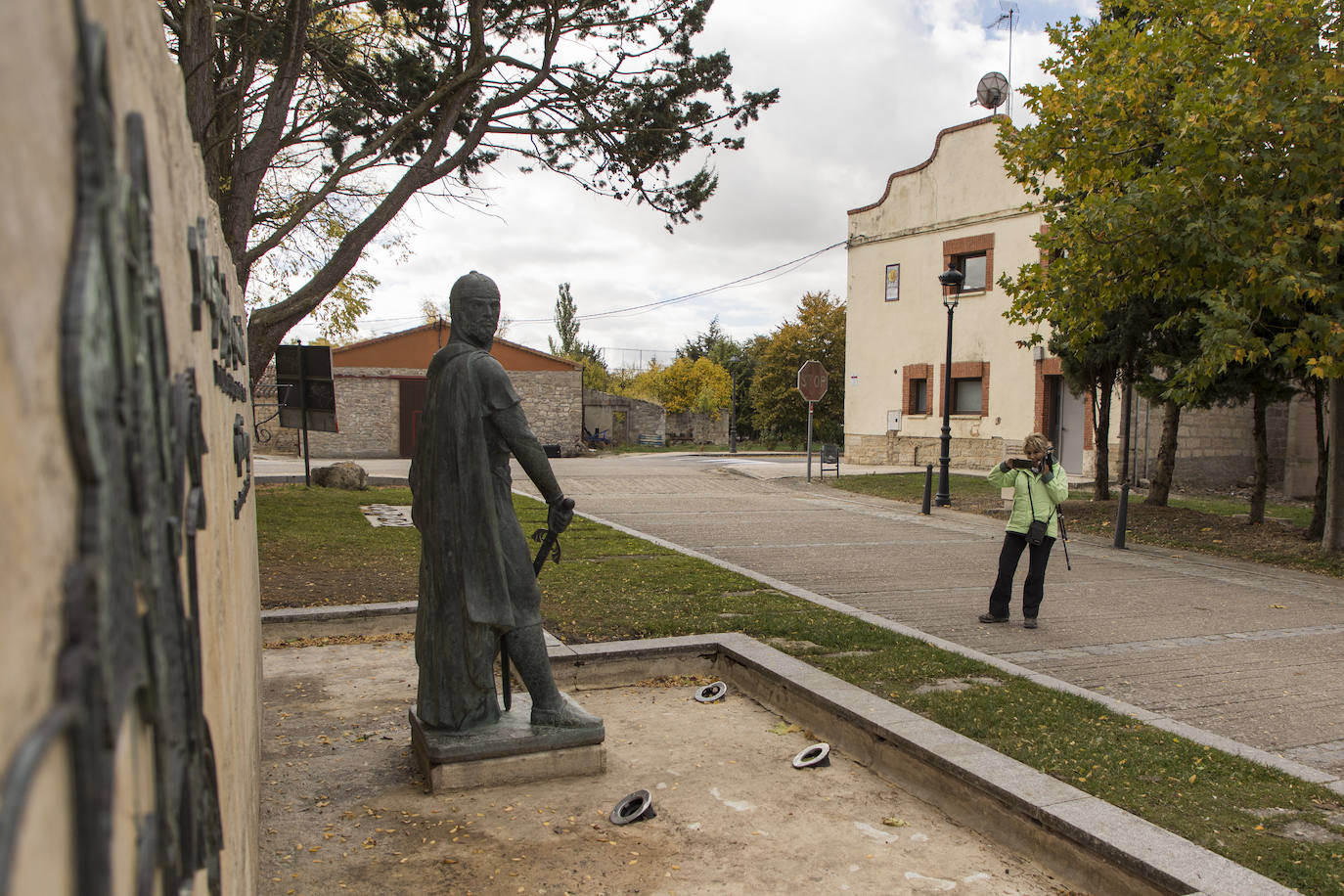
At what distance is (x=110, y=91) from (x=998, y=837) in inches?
159

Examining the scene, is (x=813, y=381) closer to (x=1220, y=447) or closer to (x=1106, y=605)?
(x=1220, y=447)

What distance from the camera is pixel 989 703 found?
5258mm

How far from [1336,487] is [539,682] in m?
11.4

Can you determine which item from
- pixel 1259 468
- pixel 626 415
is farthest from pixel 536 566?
pixel 626 415

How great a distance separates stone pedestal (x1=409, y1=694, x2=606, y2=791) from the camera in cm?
426

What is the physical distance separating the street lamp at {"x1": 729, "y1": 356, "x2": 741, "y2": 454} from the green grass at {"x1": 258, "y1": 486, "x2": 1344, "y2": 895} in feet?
105

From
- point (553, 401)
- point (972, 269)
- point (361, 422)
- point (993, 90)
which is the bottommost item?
point (361, 422)

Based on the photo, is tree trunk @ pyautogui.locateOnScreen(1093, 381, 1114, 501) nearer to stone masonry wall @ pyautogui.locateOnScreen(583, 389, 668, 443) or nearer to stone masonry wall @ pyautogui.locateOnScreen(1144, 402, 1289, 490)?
A: stone masonry wall @ pyautogui.locateOnScreen(1144, 402, 1289, 490)

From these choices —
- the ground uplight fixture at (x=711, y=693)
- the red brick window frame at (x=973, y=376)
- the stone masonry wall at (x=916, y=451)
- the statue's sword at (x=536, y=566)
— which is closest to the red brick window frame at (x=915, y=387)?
the red brick window frame at (x=973, y=376)

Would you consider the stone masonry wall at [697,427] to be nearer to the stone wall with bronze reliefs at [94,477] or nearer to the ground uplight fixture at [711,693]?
the ground uplight fixture at [711,693]

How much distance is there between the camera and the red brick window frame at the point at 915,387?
27375 mm

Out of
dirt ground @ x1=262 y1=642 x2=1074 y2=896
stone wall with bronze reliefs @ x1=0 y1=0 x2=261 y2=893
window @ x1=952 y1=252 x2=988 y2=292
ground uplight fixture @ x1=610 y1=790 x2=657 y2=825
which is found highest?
window @ x1=952 y1=252 x2=988 y2=292

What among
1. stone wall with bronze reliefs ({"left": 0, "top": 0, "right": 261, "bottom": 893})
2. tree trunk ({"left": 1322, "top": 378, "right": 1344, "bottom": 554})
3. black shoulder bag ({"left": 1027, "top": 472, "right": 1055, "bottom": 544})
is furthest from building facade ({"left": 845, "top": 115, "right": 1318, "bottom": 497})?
stone wall with bronze reliefs ({"left": 0, "top": 0, "right": 261, "bottom": 893})

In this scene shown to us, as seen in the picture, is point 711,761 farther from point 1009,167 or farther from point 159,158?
point 1009,167
